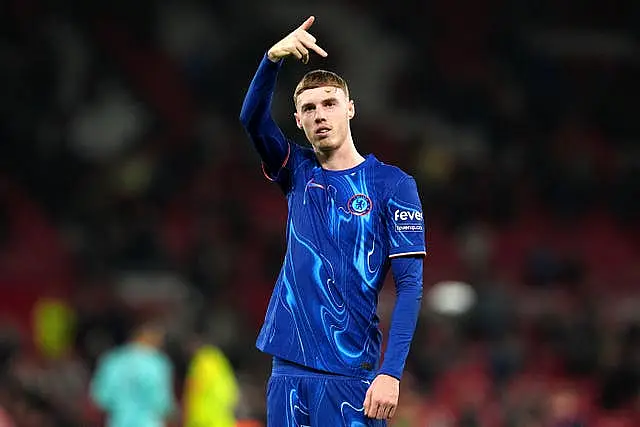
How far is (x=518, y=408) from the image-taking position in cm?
1251

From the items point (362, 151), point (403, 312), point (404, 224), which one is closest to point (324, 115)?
point (404, 224)

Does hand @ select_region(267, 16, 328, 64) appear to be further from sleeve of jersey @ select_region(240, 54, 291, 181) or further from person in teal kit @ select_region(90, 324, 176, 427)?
person in teal kit @ select_region(90, 324, 176, 427)

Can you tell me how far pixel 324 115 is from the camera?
4.62 m

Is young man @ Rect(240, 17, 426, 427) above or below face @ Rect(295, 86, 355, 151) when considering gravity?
below

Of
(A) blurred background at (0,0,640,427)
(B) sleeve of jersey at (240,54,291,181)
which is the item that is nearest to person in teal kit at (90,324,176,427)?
(A) blurred background at (0,0,640,427)

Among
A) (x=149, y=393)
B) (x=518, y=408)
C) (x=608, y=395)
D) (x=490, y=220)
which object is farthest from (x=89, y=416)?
(x=490, y=220)

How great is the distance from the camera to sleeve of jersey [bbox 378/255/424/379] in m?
4.39

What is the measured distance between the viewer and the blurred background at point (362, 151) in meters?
14.0

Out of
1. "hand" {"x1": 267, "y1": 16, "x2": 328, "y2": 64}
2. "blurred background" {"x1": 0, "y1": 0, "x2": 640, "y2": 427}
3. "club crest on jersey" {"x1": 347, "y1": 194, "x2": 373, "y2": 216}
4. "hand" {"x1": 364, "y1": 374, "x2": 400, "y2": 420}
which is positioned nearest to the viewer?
"hand" {"x1": 364, "y1": 374, "x2": 400, "y2": 420}

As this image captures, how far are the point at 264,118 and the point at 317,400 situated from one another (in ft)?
3.45

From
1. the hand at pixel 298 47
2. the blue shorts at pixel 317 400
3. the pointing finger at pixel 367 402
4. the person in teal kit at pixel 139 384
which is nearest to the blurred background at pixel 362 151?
the person in teal kit at pixel 139 384

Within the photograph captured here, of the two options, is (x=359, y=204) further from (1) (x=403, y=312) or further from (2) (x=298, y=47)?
(2) (x=298, y=47)

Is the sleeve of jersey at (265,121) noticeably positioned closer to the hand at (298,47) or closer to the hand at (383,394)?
the hand at (298,47)

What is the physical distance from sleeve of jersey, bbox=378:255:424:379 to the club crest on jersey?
21 cm
